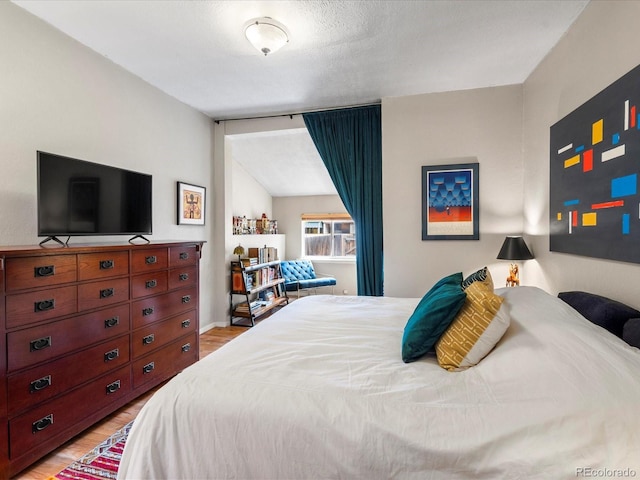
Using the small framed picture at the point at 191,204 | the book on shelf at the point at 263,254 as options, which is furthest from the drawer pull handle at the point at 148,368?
the book on shelf at the point at 263,254

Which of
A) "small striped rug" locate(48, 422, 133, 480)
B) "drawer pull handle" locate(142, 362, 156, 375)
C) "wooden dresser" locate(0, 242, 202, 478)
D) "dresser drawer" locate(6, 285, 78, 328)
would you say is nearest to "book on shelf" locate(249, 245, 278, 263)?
"wooden dresser" locate(0, 242, 202, 478)

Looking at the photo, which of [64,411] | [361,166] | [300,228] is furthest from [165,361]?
[300,228]

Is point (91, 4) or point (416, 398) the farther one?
point (91, 4)

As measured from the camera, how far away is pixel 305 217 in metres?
6.16

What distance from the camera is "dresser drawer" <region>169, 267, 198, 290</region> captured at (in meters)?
2.71

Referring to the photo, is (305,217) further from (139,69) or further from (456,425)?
(456,425)

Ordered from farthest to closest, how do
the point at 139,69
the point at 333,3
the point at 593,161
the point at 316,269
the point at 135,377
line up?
the point at 316,269, the point at 139,69, the point at 135,377, the point at 333,3, the point at 593,161

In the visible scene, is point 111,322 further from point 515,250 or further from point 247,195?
point 247,195

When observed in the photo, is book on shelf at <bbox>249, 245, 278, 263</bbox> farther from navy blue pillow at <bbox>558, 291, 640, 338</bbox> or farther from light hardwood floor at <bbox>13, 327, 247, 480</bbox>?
navy blue pillow at <bbox>558, 291, 640, 338</bbox>

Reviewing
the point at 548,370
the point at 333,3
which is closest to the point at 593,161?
the point at 548,370

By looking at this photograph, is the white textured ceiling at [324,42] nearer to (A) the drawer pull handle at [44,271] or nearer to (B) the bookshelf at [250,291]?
(A) the drawer pull handle at [44,271]

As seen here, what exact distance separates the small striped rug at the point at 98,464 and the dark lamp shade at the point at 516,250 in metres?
3.18

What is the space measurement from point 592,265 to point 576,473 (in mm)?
1440

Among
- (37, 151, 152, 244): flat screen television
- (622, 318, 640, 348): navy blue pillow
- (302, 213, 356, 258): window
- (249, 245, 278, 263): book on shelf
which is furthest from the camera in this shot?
(302, 213, 356, 258): window
